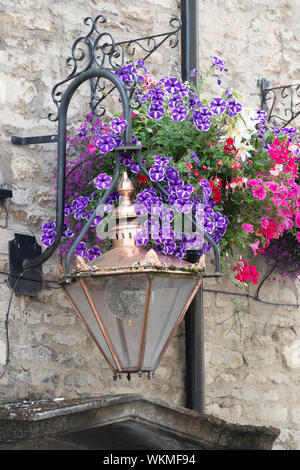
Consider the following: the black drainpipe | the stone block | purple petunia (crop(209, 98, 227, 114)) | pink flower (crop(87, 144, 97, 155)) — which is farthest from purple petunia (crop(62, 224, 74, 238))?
the stone block

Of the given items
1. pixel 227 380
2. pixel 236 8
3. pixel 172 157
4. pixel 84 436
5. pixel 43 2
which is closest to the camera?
pixel 84 436

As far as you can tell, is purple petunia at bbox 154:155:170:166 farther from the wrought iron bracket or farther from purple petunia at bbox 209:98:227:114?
purple petunia at bbox 209:98:227:114

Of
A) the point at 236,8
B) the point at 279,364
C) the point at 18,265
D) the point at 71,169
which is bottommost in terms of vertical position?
the point at 279,364

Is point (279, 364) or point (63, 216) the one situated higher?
point (63, 216)

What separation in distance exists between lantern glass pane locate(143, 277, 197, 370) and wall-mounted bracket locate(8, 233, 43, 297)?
0.90 meters

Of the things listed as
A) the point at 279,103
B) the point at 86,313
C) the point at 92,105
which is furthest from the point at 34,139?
the point at 279,103

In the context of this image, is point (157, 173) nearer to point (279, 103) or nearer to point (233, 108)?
point (233, 108)

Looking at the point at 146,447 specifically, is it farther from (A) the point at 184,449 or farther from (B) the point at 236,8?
(B) the point at 236,8

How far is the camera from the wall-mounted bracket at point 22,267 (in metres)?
4.98

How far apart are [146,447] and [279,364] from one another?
63.7 inches

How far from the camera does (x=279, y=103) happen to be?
6.39m

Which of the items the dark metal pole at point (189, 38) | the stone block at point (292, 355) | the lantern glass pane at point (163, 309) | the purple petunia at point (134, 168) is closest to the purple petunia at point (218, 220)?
the purple petunia at point (134, 168)

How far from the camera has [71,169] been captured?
5.07 meters

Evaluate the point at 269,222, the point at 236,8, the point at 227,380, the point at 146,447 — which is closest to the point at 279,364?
the point at 227,380
